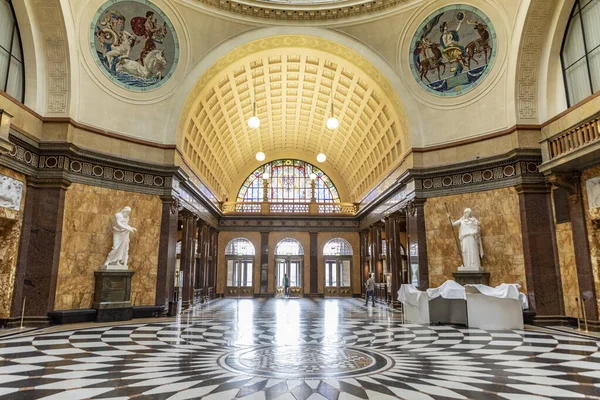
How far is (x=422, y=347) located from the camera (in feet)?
25.7

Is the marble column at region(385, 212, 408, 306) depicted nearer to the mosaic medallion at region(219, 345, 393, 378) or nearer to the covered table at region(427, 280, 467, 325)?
the covered table at region(427, 280, 467, 325)

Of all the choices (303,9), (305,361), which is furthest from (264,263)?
(305,361)

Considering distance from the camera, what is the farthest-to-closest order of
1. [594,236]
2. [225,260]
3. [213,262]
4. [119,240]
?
1. [225,260]
2. [213,262]
3. [119,240]
4. [594,236]

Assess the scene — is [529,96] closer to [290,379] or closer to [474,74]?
[474,74]

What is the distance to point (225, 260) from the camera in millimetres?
27156

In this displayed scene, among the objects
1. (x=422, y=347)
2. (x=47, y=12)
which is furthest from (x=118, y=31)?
(x=422, y=347)

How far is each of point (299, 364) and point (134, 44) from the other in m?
12.7

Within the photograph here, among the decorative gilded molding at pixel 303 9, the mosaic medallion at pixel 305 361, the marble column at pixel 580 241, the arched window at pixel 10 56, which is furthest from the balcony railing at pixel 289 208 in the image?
the mosaic medallion at pixel 305 361

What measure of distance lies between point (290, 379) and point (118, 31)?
13200mm

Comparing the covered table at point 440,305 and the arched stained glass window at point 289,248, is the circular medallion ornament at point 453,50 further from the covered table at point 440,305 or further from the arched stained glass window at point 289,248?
the arched stained glass window at point 289,248

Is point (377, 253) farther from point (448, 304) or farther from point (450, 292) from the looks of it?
point (450, 292)

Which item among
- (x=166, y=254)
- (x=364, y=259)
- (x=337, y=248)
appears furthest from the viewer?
(x=337, y=248)

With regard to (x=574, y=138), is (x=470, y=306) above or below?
below

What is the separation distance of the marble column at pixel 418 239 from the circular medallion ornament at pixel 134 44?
1059 cm
